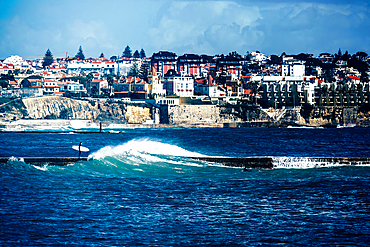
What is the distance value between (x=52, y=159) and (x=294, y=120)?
85.3 metres

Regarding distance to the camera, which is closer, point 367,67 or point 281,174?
point 281,174

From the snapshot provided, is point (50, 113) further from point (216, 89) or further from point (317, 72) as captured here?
point (317, 72)

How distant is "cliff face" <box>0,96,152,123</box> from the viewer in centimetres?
10831

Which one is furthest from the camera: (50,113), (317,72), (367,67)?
(367,67)

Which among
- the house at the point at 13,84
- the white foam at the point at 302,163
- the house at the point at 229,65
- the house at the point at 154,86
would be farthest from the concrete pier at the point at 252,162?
the house at the point at 229,65

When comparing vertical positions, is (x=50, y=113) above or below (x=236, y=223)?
above

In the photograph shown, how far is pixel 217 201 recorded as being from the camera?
2252cm

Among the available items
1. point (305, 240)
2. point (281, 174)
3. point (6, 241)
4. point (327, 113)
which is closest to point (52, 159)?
point (281, 174)

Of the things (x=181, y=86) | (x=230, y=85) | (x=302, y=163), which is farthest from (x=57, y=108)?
(x=302, y=163)

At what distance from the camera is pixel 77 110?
4387 inches

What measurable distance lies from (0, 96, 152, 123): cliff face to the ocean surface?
7571cm

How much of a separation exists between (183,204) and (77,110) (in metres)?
92.8

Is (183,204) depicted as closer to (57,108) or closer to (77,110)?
(77,110)

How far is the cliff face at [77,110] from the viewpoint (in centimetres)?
10831
